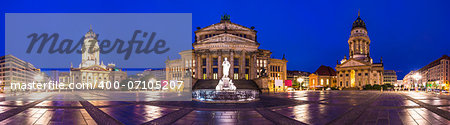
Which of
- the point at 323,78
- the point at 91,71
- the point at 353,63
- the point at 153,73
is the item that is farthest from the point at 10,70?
the point at 353,63

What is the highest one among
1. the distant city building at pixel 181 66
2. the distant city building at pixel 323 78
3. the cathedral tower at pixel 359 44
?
the cathedral tower at pixel 359 44

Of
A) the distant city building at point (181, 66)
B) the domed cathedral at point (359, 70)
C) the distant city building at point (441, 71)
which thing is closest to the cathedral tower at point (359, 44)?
the domed cathedral at point (359, 70)

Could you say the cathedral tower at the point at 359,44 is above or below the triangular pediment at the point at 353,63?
above

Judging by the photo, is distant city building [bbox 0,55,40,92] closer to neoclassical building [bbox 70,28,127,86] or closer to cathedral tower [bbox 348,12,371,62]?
neoclassical building [bbox 70,28,127,86]

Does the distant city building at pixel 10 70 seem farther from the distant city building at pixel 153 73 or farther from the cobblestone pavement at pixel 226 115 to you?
the cobblestone pavement at pixel 226 115

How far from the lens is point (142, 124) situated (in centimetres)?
1000

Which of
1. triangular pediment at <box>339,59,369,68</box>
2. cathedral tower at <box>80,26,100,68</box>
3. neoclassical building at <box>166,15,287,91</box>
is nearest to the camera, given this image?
neoclassical building at <box>166,15,287,91</box>

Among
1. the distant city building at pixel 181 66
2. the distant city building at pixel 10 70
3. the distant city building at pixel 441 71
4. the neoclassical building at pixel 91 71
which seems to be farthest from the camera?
the neoclassical building at pixel 91 71

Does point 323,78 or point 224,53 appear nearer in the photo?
point 224,53

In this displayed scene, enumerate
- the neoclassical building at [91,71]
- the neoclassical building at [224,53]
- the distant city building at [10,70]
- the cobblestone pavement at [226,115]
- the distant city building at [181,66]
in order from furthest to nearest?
the neoclassical building at [91,71], the distant city building at [10,70], the distant city building at [181,66], the neoclassical building at [224,53], the cobblestone pavement at [226,115]

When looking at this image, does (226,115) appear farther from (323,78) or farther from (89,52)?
(89,52)

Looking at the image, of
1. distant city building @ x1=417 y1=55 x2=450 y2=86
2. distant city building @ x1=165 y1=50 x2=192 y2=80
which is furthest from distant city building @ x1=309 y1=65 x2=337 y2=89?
distant city building @ x1=165 y1=50 x2=192 y2=80

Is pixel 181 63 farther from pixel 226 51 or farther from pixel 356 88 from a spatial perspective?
pixel 356 88

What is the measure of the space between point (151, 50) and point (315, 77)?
10765cm
